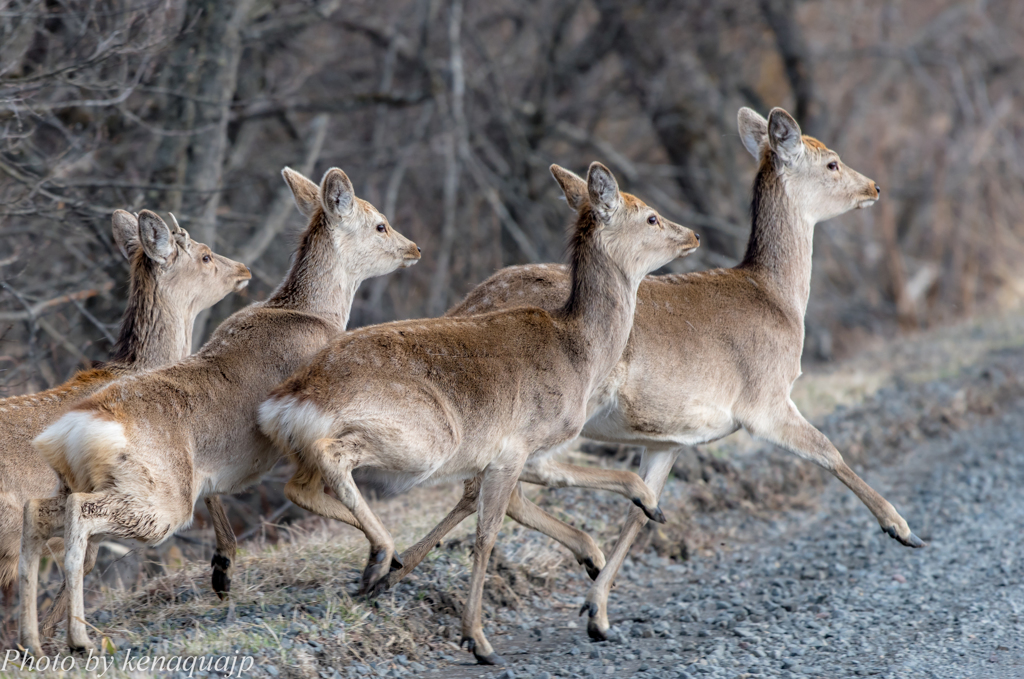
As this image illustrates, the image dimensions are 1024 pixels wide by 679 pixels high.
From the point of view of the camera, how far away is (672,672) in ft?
17.5

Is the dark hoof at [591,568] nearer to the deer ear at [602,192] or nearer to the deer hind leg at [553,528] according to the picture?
the deer hind leg at [553,528]

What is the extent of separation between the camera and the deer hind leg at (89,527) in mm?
4945

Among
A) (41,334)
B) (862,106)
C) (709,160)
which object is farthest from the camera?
(862,106)

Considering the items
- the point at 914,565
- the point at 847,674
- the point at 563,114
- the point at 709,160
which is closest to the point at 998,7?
the point at 709,160

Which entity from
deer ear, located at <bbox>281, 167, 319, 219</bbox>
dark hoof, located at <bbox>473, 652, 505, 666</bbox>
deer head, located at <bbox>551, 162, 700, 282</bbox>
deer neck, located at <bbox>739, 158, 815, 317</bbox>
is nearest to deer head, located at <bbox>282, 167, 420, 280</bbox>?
deer ear, located at <bbox>281, 167, 319, 219</bbox>

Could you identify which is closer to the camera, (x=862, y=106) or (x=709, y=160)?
(x=709, y=160)

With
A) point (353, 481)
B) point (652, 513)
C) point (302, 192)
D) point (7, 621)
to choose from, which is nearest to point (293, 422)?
point (353, 481)

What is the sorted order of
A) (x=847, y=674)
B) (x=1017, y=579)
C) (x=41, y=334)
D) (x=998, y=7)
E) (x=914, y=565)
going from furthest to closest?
(x=998, y=7), (x=41, y=334), (x=914, y=565), (x=1017, y=579), (x=847, y=674)

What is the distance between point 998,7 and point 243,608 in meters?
23.1

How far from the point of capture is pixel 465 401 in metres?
5.58

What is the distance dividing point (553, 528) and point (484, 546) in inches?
34.1

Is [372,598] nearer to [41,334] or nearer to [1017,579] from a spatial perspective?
[1017,579]

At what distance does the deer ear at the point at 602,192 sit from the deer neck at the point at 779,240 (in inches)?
53.2

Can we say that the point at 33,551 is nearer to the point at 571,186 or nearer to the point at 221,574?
the point at 221,574
